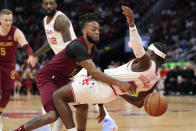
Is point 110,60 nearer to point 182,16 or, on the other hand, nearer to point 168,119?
point 182,16

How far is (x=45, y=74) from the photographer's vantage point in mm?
5562

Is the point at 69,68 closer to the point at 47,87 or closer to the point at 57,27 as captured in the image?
the point at 47,87

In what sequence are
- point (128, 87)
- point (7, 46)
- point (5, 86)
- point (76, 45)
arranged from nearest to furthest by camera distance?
point (128, 87)
point (76, 45)
point (7, 46)
point (5, 86)

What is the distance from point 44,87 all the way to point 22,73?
15305 millimetres

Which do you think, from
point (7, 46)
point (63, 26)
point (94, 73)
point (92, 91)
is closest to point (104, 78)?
point (94, 73)

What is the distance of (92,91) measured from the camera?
5.12 metres

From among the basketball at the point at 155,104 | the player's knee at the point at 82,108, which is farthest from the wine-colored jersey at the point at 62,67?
the basketball at the point at 155,104

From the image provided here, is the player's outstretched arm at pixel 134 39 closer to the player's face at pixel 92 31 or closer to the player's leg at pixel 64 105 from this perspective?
the player's face at pixel 92 31

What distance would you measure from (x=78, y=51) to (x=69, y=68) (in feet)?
1.37

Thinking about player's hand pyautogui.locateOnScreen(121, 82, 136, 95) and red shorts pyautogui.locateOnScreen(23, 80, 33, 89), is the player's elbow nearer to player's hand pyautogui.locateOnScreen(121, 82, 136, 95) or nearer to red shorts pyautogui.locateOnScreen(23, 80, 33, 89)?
player's hand pyautogui.locateOnScreen(121, 82, 136, 95)

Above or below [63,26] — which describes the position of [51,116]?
below

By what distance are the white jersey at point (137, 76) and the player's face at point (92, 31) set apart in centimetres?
51

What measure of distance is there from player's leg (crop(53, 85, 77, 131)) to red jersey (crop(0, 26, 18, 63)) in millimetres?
2174

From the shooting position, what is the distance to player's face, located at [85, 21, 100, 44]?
5316mm
